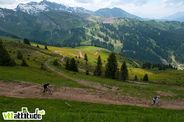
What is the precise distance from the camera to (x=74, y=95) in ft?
193

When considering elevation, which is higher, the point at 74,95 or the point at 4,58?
the point at 4,58

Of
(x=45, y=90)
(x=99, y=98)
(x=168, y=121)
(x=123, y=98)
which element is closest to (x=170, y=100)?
(x=123, y=98)

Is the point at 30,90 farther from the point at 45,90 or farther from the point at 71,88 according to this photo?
the point at 71,88

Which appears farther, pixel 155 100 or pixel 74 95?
pixel 74 95

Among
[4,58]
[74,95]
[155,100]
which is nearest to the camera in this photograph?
[155,100]

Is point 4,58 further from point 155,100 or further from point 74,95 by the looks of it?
point 155,100

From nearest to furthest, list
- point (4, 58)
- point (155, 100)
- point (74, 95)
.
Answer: point (155, 100) < point (74, 95) < point (4, 58)

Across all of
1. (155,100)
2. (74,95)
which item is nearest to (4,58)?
(74,95)

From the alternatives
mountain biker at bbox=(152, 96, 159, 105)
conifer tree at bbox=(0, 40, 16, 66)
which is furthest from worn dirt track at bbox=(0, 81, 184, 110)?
conifer tree at bbox=(0, 40, 16, 66)

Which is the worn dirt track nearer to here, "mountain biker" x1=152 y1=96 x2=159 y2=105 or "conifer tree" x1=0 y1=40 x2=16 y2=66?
"mountain biker" x1=152 y1=96 x2=159 y2=105

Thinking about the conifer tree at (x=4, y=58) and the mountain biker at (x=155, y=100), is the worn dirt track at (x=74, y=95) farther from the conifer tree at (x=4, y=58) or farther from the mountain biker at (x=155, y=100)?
the conifer tree at (x=4, y=58)

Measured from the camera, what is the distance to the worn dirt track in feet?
182

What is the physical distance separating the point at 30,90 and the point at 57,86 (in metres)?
8.26

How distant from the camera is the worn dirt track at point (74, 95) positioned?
55.6 meters
